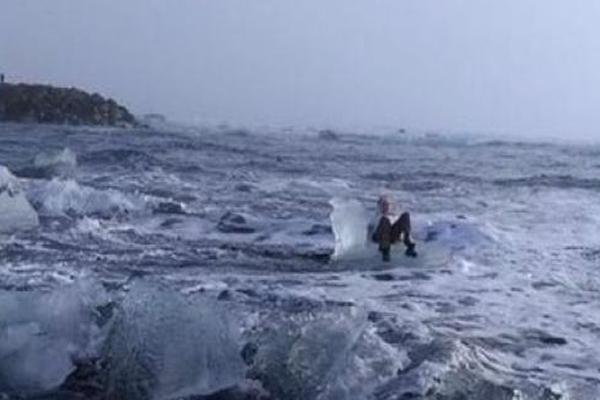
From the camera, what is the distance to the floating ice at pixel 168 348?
4695 millimetres

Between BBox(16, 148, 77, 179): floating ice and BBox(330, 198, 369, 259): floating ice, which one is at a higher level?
BBox(330, 198, 369, 259): floating ice

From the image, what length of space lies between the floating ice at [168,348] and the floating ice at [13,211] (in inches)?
231

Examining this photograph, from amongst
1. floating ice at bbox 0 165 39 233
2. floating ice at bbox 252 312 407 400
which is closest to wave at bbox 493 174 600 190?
floating ice at bbox 0 165 39 233

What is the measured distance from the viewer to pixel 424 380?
4.87m

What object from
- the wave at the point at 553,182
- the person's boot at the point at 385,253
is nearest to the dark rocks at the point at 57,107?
the wave at the point at 553,182

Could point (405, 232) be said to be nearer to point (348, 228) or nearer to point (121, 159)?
point (348, 228)

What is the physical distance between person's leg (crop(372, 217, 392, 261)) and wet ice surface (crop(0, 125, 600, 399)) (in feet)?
0.95

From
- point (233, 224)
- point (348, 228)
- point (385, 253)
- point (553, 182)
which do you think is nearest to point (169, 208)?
point (233, 224)

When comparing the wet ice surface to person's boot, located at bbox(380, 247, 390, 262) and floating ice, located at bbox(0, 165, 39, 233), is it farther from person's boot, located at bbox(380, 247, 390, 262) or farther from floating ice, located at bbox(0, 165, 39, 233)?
person's boot, located at bbox(380, 247, 390, 262)

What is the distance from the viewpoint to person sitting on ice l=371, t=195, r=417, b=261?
953 centimetres

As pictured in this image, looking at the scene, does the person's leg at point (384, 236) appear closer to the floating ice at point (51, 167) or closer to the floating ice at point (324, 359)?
the floating ice at point (324, 359)

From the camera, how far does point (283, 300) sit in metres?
7.13

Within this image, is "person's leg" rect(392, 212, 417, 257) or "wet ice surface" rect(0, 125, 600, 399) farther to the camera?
"person's leg" rect(392, 212, 417, 257)

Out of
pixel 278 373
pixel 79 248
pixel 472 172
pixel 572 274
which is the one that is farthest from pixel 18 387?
pixel 472 172
